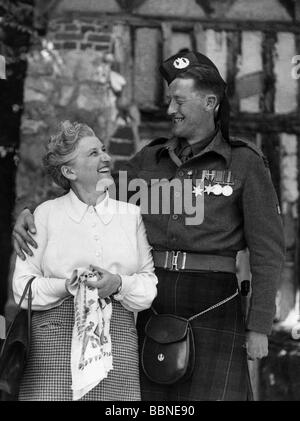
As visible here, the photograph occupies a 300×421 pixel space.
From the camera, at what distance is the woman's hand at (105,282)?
3.88 m

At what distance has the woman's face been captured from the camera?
4152 mm

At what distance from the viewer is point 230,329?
4.31 m

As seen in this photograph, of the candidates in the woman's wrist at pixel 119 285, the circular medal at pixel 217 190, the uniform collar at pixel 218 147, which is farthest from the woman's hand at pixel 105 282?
the uniform collar at pixel 218 147

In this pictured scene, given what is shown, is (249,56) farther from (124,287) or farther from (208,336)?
(124,287)

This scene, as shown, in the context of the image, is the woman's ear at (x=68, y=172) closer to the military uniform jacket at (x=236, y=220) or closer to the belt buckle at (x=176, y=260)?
the military uniform jacket at (x=236, y=220)

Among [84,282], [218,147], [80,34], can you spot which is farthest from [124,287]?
[80,34]

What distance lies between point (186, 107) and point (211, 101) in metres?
0.13

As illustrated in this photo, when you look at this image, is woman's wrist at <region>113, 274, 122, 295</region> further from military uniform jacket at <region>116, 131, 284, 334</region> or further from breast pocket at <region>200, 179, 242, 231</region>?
breast pocket at <region>200, 179, 242, 231</region>

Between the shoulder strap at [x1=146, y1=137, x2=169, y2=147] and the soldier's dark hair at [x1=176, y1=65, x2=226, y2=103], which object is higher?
the soldier's dark hair at [x1=176, y1=65, x2=226, y2=103]

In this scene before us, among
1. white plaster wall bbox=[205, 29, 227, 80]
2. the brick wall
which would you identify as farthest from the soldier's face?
white plaster wall bbox=[205, 29, 227, 80]

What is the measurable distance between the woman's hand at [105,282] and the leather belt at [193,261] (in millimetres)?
464

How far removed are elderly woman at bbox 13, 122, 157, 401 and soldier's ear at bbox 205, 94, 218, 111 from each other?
1.87 ft

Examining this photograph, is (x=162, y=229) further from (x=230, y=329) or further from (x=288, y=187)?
(x=288, y=187)

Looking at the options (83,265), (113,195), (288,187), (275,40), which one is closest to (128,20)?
(275,40)
